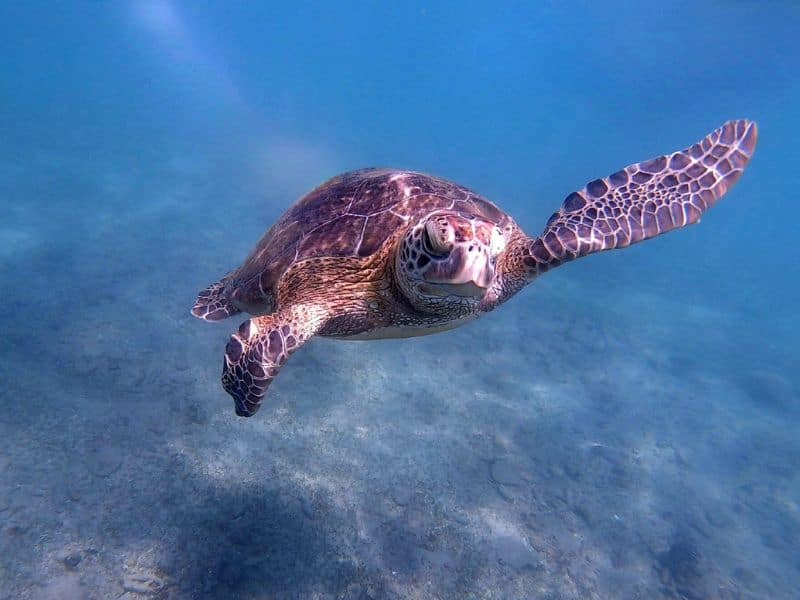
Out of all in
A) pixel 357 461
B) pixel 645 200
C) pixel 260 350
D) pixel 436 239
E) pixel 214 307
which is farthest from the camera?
pixel 357 461

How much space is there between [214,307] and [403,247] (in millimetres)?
3597

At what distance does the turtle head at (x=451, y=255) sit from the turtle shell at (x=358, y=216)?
82cm

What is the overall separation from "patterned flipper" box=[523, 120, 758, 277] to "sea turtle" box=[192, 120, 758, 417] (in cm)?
1

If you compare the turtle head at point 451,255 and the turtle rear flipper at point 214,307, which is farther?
the turtle rear flipper at point 214,307

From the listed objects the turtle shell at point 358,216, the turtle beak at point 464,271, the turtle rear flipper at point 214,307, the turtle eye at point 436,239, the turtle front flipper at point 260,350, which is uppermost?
the turtle shell at point 358,216

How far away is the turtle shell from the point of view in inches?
173

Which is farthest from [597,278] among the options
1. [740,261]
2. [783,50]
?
[740,261]

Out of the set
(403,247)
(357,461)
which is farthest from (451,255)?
(357,461)

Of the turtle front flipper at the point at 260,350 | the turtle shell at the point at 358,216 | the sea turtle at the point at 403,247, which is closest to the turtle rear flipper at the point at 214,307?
the turtle shell at the point at 358,216

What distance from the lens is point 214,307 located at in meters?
6.18

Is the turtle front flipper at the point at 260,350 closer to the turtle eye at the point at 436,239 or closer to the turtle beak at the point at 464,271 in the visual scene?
the turtle beak at the point at 464,271

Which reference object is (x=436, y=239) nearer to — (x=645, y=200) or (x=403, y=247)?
(x=403, y=247)

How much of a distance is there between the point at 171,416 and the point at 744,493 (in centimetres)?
1182

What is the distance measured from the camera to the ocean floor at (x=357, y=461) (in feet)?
18.6
